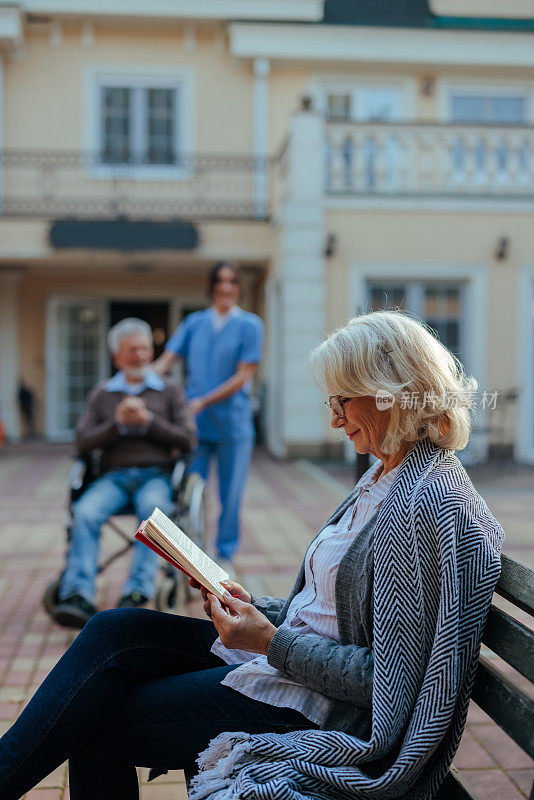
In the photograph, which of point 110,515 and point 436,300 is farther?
point 436,300

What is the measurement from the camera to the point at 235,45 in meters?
13.5

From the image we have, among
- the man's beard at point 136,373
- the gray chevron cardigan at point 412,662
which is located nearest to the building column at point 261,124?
the man's beard at point 136,373

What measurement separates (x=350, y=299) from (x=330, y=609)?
9.80 meters

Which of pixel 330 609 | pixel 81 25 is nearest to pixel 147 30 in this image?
pixel 81 25

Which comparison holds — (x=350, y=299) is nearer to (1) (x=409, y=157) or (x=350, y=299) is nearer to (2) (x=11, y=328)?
(1) (x=409, y=157)

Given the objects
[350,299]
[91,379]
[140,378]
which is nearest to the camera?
[140,378]

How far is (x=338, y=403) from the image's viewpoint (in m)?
1.87

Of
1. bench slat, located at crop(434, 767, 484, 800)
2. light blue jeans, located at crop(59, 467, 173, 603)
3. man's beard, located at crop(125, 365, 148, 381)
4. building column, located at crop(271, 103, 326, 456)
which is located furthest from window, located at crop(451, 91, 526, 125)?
bench slat, located at crop(434, 767, 484, 800)

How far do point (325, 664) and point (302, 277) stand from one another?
9.85 meters

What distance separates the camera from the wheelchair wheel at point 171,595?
4129 mm

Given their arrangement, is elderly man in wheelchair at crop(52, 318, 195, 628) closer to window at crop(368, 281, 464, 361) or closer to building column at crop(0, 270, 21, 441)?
window at crop(368, 281, 464, 361)

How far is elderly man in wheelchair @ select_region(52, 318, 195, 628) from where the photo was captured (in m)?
3.91

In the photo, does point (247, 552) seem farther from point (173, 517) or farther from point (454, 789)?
point (454, 789)

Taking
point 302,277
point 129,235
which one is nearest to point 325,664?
point 302,277
